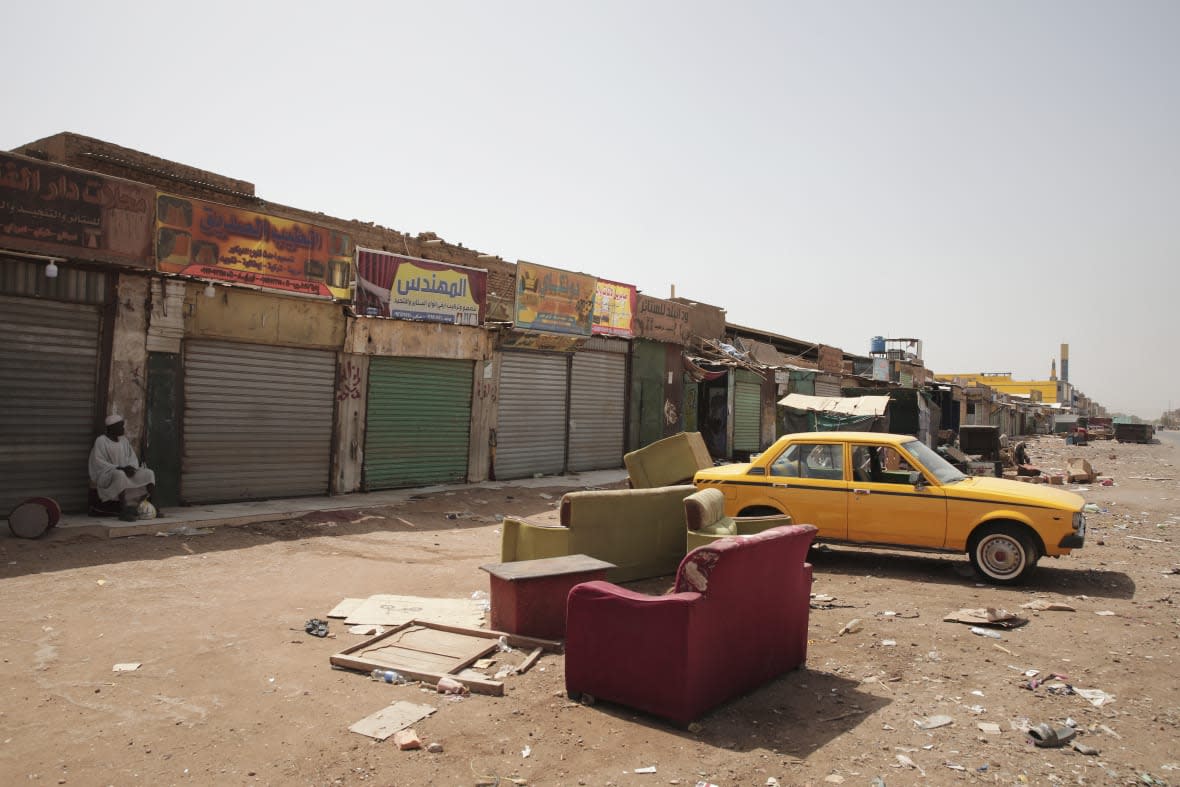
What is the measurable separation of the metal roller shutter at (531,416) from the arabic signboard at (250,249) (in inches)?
184

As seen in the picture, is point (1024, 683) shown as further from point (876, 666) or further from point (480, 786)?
point (480, 786)

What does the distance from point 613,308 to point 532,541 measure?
12.9 m

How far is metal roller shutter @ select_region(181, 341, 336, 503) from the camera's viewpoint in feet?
38.1

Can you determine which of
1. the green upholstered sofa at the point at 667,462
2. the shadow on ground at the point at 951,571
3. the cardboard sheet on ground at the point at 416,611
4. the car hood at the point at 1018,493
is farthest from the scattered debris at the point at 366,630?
the green upholstered sofa at the point at 667,462

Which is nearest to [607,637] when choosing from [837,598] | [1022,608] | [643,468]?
[837,598]

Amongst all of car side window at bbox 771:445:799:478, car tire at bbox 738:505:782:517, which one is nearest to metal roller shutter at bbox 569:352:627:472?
car tire at bbox 738:505:782:517

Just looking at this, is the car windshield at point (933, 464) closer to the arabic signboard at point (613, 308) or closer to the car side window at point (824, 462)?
the car side window at point (824, 462)

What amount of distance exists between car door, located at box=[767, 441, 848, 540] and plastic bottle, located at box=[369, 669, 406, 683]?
5.38m

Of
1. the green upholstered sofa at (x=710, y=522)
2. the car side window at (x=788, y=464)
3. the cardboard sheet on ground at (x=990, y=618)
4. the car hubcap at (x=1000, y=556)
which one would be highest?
the car side window at (x=788, y=464)

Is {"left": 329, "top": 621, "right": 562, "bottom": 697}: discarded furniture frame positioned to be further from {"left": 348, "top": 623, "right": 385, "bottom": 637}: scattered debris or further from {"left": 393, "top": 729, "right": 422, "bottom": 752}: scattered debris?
{"left": 393, "top": 729, "right": 422, "bottom": 752}: scattered debris

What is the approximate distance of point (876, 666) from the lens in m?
5.70

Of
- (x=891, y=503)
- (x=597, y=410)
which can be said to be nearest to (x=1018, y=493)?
(x=891, y=503)

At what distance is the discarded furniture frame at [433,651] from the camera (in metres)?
5.21

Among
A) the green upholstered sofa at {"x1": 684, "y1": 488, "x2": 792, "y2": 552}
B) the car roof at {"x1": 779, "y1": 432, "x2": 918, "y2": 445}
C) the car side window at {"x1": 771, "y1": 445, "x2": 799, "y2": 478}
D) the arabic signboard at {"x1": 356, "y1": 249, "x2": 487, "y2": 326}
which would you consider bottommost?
the green upholstered sofa at {"x1": 684, "y1": 488, "x2": 792, "y2": 552}
